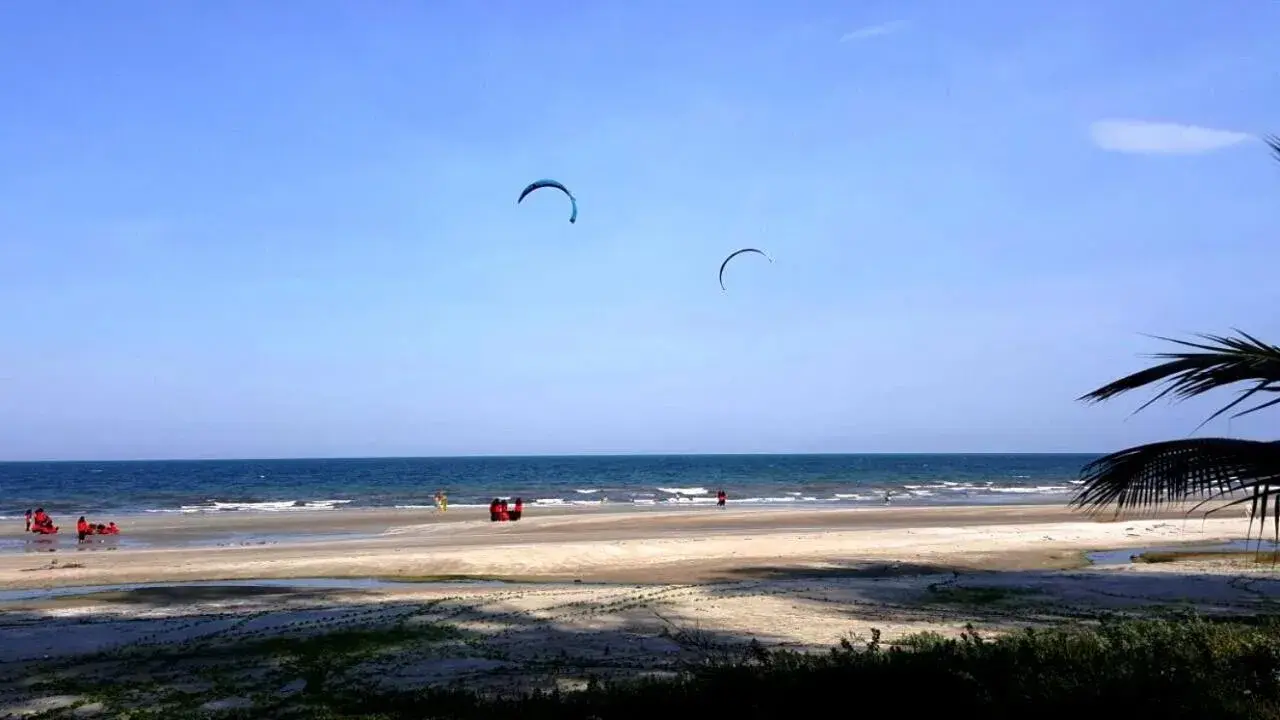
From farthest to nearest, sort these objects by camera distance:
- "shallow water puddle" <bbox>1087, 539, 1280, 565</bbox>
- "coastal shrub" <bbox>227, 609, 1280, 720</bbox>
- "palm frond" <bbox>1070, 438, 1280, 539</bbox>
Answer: "shallow water puddle" <bbox>1087, 539, 1280, 565</bbox>
"palm frond" <bbox>1070, 438, 1280, 539</bbox>
"coastal shrub" <bbox>227, 609, 1280, 720</bbox>

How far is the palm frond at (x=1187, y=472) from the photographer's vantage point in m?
6.03

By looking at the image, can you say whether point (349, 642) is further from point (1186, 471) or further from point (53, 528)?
point (53, 528)

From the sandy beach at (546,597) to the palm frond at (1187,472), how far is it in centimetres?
436

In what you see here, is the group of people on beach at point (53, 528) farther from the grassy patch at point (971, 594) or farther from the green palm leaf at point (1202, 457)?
the green palm leaf at point (1202, 457)

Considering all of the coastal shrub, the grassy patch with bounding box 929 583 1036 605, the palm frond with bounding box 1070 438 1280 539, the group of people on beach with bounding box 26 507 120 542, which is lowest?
the group of people on beach with bounding box 26 507 120 542

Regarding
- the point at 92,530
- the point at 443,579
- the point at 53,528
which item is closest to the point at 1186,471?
the point at 443,579

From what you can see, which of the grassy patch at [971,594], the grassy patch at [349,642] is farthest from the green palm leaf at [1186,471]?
the grassy patch at [971,594]

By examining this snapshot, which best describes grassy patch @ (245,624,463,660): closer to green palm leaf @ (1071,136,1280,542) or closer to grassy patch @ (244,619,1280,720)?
grassy patch @ (244,619,1280,720)

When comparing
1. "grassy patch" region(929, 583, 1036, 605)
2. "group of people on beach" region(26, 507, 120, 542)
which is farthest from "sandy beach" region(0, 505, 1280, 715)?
"group of people on beach" region(26, 507, 120, 542)

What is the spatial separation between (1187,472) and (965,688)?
6.08 ft

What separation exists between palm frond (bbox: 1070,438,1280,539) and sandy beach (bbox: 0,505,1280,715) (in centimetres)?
436

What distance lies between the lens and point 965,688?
6223mm

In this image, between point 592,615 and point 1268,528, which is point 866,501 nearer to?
point 1268,528

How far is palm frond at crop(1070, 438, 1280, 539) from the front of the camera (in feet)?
19.8
